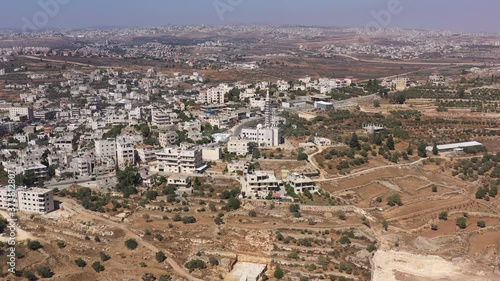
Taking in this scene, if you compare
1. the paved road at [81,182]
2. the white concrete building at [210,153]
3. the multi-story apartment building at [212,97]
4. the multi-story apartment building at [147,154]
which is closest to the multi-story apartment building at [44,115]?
the multi-story apartment building at [212,97]

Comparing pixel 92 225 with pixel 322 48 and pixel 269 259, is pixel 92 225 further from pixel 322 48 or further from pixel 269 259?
pixel 322 48

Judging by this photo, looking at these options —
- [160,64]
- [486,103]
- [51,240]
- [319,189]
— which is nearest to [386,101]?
[486,103]

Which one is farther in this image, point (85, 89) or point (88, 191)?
point (85, 89)

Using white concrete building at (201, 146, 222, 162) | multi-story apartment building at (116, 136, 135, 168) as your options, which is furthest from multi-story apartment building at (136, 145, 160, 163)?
white concrete building at (201, 146, 222, 162)

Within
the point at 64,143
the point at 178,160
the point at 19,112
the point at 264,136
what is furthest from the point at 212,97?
the point at 178,160

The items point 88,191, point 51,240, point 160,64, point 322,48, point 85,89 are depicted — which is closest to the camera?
point 51,240

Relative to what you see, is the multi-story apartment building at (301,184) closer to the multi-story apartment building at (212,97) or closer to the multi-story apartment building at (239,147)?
the multi-story apartment building at (239,147)
